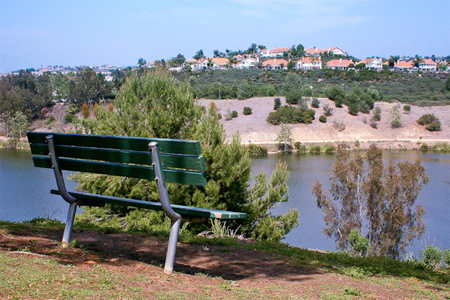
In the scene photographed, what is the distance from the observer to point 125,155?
3.71m

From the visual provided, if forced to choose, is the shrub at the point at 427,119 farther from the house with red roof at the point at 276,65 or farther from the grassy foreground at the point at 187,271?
the house with red roof at the point at 276,65

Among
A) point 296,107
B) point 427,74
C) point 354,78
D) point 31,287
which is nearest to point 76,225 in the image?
point 31,287

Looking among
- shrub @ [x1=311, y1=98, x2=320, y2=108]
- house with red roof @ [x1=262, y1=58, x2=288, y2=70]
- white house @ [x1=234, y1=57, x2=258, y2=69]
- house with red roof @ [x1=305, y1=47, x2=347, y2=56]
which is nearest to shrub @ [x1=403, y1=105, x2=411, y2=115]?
shrub @ [x1=311, y1=98, x2=320, y2=108]

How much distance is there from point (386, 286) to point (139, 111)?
983 cm

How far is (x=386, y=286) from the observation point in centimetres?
366

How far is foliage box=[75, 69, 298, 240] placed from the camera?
10.8 m

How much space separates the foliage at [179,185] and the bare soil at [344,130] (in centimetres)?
2850

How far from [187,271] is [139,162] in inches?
38.1

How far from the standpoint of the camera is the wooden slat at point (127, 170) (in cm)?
350

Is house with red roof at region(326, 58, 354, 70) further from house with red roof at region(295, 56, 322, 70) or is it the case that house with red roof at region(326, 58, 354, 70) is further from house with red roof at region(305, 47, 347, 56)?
house with red roof at region(305, 47, 347, 56)

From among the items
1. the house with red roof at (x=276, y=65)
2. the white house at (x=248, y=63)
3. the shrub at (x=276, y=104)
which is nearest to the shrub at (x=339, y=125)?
the shrub at (x=276, y=104)

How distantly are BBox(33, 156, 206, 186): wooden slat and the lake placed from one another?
762 centimetres

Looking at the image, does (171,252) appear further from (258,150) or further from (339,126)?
(339,126)

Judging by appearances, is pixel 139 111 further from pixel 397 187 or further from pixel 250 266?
pixel 397 187
